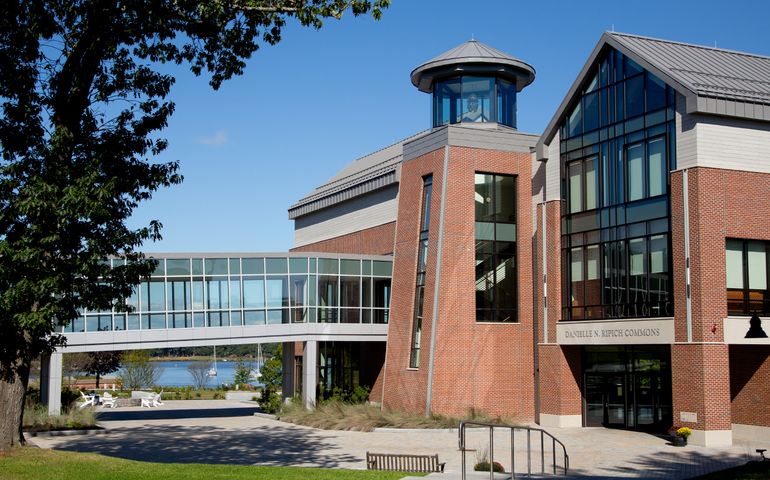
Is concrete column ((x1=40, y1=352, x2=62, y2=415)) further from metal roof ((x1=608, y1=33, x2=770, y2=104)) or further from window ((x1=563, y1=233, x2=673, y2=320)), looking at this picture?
metal roof ((x1=608, y1=33, x2=770, y2=104))

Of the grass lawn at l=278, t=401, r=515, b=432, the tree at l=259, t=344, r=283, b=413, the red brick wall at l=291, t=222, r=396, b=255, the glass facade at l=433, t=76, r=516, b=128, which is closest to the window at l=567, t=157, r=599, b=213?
the glass facade at l=433, t=76, r=516, b=128

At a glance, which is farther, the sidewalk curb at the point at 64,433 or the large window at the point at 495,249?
the large window at the point at 495,249

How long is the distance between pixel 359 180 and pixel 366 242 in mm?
3130

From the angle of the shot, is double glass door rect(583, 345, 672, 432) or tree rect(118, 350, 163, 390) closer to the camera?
double glass door rect(583, 345, 672, 432)

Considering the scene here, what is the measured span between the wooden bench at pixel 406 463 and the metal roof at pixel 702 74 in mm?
14162

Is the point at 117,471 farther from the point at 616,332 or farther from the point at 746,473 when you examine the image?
the point at 616,332

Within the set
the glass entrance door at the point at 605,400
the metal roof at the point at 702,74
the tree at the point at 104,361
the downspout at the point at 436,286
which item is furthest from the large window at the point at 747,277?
the tree at the point at 104,361

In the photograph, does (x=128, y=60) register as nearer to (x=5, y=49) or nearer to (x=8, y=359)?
(x=5, y=49)

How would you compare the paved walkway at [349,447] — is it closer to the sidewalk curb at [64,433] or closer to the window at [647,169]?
the sidewalk curb at [64,433]

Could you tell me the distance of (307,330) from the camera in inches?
1550

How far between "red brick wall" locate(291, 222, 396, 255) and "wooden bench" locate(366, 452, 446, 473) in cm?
1975

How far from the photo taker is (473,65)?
37.9m

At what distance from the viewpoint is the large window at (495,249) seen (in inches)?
1385

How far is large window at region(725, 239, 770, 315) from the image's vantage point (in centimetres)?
2870
